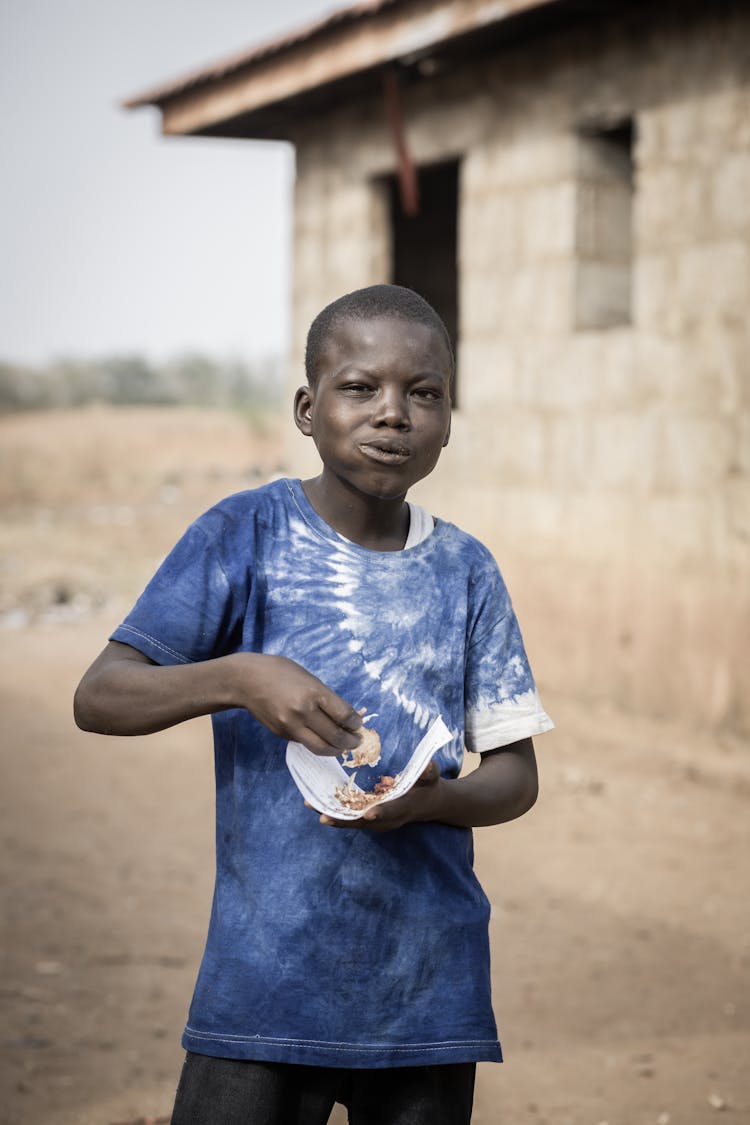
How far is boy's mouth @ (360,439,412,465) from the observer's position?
172 centimetres

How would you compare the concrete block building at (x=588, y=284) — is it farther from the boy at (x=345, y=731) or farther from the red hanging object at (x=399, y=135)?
the boy at (x=345, y=731)

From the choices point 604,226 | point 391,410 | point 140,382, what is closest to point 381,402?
point 391,410

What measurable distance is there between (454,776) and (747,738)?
14.8ft

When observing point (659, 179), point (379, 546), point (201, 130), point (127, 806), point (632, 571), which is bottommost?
point (127, 806)

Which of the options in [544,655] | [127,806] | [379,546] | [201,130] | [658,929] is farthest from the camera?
[201,130]

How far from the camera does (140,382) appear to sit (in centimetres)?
4891

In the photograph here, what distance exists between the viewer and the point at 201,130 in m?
9.25

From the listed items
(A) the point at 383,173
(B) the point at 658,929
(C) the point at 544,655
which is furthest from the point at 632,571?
(A) the point at 383,173

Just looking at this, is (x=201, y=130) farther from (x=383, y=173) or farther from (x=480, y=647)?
(x=480, y=647)

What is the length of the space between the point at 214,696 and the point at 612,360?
539 cm

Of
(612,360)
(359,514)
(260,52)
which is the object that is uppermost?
(260,52)

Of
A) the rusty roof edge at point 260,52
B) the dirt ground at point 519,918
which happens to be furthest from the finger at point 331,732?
the rusty roof edge at point 260,52

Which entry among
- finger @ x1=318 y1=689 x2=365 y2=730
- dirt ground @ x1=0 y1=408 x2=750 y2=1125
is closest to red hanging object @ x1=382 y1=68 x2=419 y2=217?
dirt ground @ x1=0 y1=408 x2=750 y2=1125

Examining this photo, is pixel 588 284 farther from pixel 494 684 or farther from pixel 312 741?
pixel 312 741
